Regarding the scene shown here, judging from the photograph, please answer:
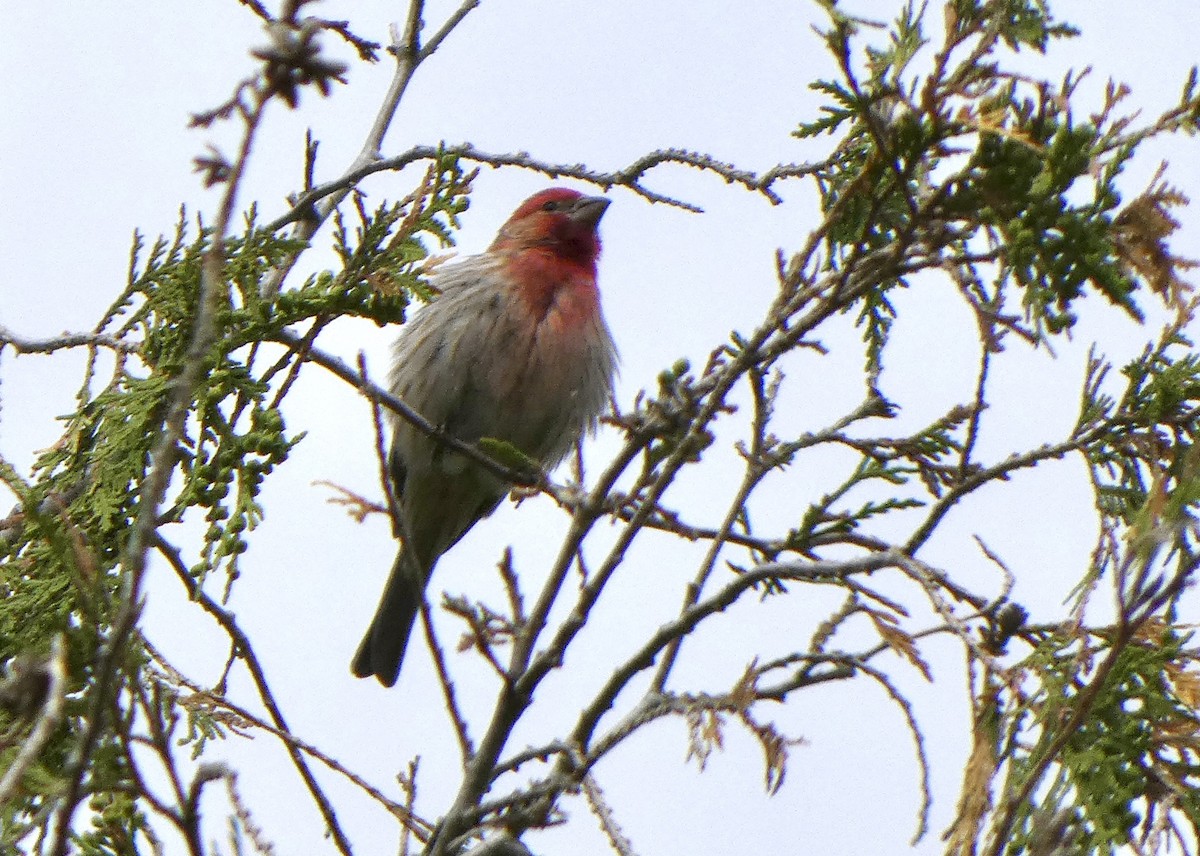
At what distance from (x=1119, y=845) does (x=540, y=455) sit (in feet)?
14.3

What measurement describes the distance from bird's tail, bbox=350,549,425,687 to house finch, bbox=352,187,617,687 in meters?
0.34

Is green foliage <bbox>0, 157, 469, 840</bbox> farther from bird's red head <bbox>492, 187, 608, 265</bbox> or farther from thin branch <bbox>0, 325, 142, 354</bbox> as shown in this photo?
bird's red head <bbox>492, 187, 608, 265</bbox>

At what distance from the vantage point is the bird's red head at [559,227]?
7.15 metres

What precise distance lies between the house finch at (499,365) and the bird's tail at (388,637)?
13.2 inches

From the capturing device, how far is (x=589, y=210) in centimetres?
736

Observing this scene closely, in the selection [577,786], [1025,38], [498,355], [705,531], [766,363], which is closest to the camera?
[577,786]

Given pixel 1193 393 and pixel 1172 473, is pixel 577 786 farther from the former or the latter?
pixel 1193 393

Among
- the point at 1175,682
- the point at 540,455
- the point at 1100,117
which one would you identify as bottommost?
the point at 1175,682

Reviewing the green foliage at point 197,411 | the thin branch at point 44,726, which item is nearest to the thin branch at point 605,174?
the green foliage at point 197,411

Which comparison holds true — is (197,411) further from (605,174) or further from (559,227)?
(559,227)

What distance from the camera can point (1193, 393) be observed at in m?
3.65

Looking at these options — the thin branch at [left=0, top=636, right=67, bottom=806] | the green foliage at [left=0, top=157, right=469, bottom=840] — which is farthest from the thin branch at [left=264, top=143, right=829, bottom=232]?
the thin branch at [left=0, top=636, right=67, bottom=806]

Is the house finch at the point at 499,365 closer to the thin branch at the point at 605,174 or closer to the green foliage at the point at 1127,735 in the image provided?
the thin branch at the point at 605,174

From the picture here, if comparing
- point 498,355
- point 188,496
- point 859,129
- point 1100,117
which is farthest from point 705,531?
point 498,355
